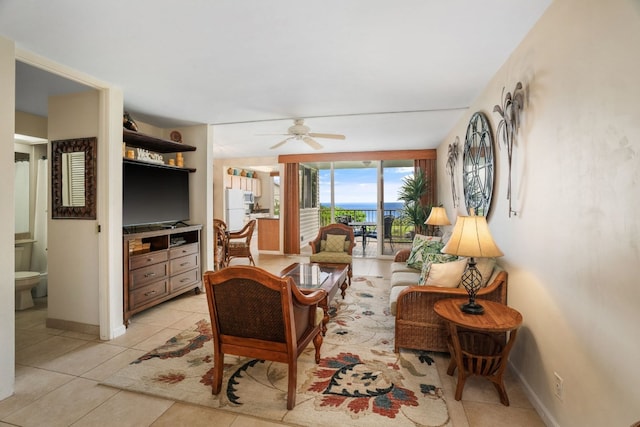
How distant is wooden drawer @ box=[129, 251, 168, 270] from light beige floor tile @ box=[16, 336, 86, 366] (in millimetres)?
806

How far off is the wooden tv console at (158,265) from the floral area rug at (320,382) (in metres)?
0.76

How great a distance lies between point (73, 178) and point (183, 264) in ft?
5.01

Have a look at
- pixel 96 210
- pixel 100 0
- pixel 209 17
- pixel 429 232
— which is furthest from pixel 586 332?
pixel 429 232

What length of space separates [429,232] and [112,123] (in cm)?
506

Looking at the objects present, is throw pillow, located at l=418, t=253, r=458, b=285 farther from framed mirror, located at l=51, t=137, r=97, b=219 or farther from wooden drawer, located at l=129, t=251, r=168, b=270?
framed mirror, located at l=51, t=137, r=97, b=219

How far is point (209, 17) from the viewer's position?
1854 millimetres

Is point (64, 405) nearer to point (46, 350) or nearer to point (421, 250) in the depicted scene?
point (46, 350)

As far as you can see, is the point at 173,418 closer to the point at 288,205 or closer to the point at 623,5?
the point at 623,5

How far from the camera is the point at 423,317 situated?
2467 mm

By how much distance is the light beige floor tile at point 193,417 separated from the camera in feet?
5.70

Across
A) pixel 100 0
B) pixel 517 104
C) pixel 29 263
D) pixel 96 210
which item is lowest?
pixel 29 263

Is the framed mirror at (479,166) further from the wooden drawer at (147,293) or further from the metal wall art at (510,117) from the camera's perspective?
the wooden drawer at (147,293)

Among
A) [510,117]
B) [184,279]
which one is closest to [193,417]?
[184,279]

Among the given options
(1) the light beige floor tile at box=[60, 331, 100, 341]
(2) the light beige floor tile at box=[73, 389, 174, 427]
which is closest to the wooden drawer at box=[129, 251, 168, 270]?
(1) the light beige floor tile at box=[60, 331, 100, 341]
